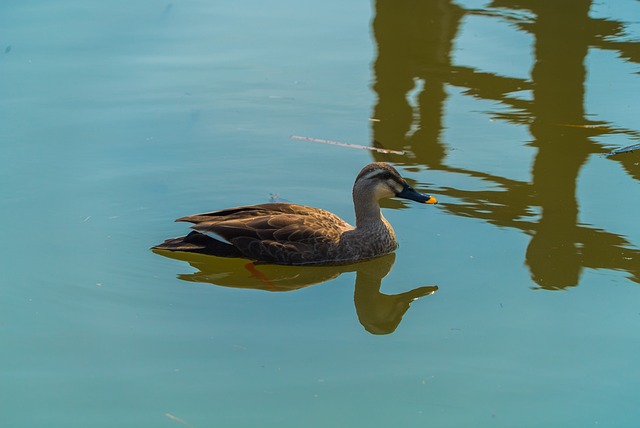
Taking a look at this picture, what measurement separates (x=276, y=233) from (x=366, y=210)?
70 cm

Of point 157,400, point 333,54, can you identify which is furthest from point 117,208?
point 333,54

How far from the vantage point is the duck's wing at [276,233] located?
23.8 feet

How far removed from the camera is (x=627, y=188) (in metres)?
7.96

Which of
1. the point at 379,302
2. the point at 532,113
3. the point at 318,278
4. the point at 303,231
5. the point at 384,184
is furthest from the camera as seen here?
the point at 532,113

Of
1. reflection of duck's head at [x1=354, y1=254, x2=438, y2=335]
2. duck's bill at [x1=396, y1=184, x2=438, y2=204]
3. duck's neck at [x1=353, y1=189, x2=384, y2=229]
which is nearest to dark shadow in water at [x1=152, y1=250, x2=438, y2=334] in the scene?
reflection of duck's head at [x1=354, y1=254, x2=438, y2=335]

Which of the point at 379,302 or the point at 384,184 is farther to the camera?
the point at 384,184

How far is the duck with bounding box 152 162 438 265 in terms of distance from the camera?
725cm

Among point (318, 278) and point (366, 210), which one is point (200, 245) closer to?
point (318, 278)

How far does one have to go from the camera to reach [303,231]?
732 centimetres

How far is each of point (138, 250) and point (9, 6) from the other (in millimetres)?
5802

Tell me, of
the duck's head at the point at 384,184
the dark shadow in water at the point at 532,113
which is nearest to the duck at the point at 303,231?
the duck's head at the point at 384,184

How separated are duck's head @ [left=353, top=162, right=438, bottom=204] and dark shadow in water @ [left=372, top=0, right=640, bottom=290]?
355 millimetres

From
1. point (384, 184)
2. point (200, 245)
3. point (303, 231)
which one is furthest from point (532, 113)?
point (200, 245)

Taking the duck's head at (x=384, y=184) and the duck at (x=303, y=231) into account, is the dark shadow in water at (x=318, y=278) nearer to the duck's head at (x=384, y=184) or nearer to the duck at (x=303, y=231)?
the duck at (x=303, y=231)
